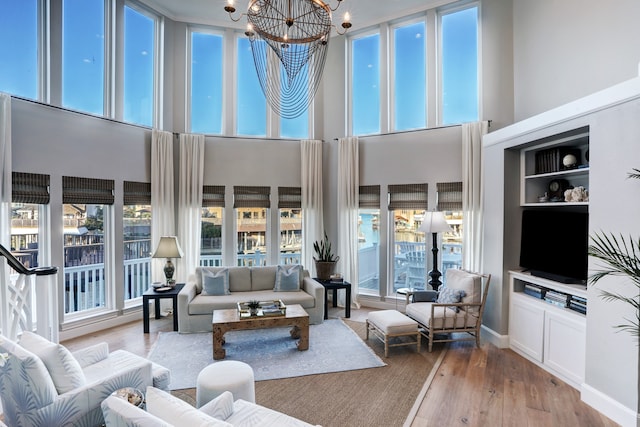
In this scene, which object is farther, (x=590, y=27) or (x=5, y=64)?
(x=5, y=64)

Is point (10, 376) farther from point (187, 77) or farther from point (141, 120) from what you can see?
point (187, 77)

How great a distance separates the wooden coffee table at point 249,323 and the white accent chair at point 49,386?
1.52m

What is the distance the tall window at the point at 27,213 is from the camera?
4.28m

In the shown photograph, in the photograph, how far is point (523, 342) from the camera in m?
4.17

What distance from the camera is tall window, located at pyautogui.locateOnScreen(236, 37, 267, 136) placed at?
658 centimetres

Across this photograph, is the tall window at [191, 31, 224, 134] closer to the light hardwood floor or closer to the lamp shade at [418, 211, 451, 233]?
the light hardwood floor

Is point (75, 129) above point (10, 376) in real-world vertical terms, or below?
above

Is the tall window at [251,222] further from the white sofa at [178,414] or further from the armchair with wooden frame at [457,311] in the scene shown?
the white sofa at [178,414]

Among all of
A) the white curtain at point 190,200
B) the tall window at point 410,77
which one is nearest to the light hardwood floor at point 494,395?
the white curtain at point 190,200

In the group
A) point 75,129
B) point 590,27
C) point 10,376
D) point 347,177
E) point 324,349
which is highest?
point 590,27

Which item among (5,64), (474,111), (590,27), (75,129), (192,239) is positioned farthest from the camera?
(192,239)

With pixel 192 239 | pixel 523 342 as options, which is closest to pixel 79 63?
pixel 192 239

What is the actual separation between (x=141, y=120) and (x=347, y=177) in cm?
372

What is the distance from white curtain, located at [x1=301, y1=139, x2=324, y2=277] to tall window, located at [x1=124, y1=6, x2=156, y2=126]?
2830mm
